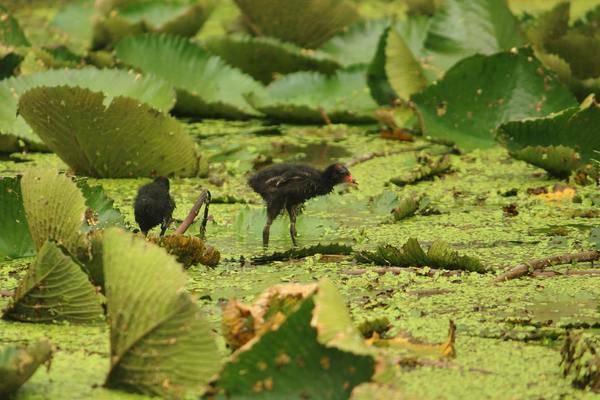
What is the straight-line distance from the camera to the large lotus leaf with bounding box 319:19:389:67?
7.34 metres

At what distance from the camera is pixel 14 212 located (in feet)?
13.4

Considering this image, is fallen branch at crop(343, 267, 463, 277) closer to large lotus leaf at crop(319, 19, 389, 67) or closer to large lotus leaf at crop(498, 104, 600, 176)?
large lotus leaf at crop(498, 104, 600, 176)

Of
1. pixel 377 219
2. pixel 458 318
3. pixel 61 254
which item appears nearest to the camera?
pixel 61 254

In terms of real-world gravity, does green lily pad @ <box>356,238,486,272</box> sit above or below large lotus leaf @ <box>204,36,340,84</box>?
below

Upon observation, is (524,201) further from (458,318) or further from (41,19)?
(41,19)

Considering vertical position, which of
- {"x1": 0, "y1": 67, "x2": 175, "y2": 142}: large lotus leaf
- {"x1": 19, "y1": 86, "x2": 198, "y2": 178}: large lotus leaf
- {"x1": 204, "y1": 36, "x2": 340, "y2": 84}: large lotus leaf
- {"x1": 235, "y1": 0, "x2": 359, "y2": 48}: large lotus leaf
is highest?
{"x1": 235, "y1": 0, "x2": 359, "y2": 48}: large lotus leaf

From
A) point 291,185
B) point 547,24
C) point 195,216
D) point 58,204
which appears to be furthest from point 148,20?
point 58,204

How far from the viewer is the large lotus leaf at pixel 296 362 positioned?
273 cm

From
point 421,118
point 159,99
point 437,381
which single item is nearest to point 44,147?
point 159,99

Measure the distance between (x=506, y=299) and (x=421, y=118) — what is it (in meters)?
2.37

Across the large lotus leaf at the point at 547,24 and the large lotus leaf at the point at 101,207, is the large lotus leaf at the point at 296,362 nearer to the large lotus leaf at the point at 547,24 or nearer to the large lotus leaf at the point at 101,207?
the large lotus leaf at the point at 101,207

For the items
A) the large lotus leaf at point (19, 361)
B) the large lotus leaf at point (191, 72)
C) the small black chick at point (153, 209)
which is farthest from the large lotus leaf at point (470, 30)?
the large lotus leaf at point (19, 361)

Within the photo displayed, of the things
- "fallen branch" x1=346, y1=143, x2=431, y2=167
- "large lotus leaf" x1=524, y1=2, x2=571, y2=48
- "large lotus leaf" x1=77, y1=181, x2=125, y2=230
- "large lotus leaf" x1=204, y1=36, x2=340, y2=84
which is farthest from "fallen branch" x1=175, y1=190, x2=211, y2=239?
"large lotus leaf" x1=204, y1=36, x2=340, y2=84

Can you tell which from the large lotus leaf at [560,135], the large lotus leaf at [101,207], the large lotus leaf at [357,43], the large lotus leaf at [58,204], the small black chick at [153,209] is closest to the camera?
the large lotus leaf at [58,204]
